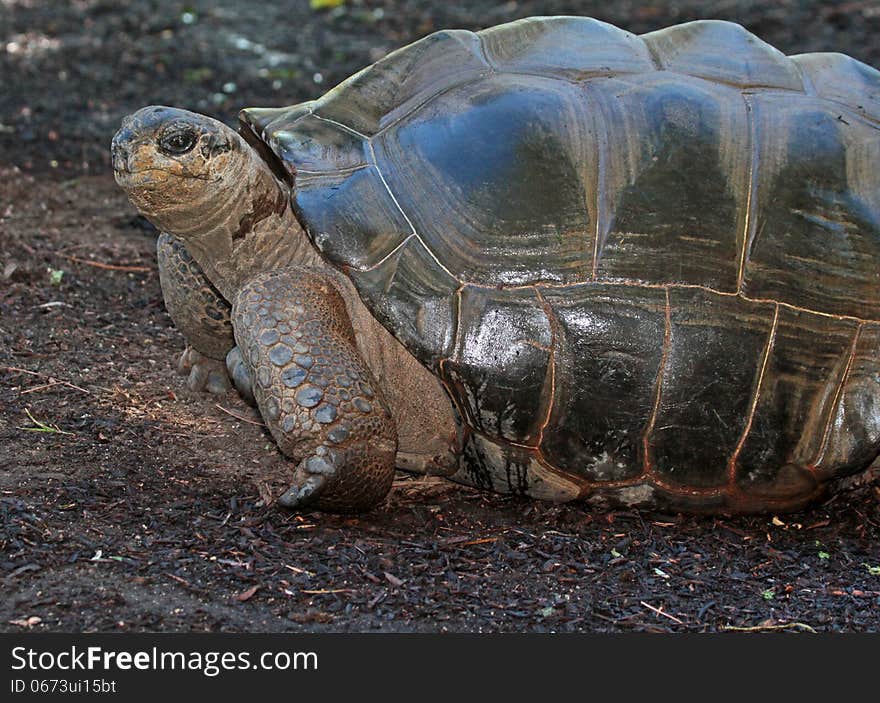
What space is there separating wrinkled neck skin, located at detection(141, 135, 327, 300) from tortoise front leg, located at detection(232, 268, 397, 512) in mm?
334

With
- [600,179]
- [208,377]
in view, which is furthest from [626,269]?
[208,377]

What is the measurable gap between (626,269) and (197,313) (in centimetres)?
179

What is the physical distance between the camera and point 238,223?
166 inches

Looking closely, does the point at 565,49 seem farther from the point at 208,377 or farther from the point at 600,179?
the point at 208,377

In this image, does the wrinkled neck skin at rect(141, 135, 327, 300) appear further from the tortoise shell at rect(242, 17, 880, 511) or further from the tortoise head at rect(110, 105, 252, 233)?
the tortoise shell at rect(242, 17, 880, 511)

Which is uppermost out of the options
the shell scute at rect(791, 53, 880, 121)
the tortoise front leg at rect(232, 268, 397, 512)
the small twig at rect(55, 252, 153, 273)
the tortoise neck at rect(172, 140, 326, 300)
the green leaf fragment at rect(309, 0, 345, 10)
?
the shell scute at rect(791, 53, 880, 121)

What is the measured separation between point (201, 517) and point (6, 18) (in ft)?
27.0

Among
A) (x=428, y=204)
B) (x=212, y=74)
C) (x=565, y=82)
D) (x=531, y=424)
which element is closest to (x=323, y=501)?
(x=531, y=424)

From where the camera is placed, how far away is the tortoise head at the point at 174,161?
3922 mm

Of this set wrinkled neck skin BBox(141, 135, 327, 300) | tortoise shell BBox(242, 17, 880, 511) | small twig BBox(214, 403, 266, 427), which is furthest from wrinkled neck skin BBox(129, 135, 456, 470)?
small twig BBox(214, 403, 266, 427)

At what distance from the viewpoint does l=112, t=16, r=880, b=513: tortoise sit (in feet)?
12.6

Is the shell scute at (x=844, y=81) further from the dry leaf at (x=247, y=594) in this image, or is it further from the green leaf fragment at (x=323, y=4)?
the green leaf fragment at (x=323, y=4)

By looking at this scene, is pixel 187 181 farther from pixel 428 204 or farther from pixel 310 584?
pixel 310 584

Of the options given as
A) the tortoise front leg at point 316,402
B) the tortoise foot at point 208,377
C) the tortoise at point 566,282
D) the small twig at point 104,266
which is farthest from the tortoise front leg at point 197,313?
the small twig at point 104,266
